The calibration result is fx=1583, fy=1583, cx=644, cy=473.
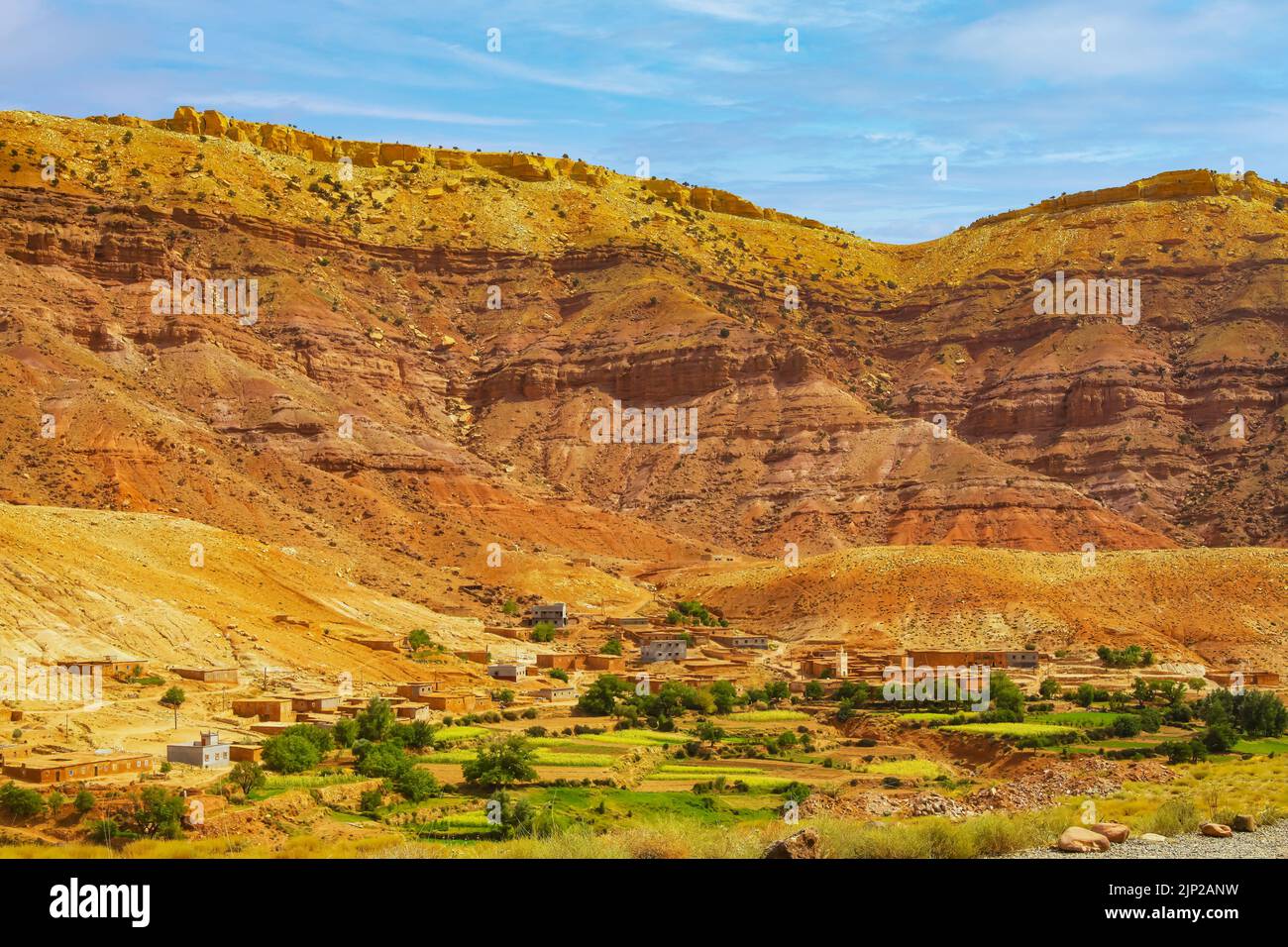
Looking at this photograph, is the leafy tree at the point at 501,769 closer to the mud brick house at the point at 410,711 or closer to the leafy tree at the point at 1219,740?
the mud brick house at the point at 410,711

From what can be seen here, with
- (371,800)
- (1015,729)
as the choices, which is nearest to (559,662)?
(1015,729)

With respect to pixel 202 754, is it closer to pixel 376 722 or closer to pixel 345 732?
A: pixel 345 732

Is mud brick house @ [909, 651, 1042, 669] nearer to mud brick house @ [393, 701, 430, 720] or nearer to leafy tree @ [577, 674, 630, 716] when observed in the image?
leafy tree @ [577, 674, 630, 716]

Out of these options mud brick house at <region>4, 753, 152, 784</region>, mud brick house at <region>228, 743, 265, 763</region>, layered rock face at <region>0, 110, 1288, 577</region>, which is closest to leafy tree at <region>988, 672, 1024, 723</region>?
mud brick house at <region>228, 743, 265, 763</region>

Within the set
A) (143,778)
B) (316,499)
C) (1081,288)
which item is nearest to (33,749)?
(143,778)

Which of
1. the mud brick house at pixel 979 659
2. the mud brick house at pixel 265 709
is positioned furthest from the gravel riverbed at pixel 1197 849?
the mud brick house at pixel 979 659
